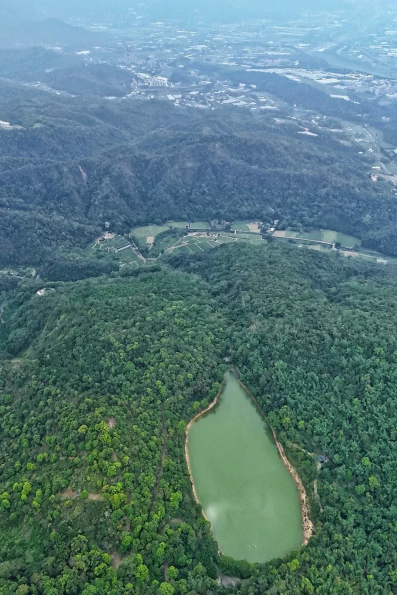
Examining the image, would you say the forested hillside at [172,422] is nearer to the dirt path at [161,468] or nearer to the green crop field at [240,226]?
the dirt path at [161,468]

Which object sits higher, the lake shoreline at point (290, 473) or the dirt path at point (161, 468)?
the dirt path at point (161, 468)

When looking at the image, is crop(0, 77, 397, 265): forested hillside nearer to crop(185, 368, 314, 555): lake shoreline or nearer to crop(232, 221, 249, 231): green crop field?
crop(232, 221, 249, 231): green crop field

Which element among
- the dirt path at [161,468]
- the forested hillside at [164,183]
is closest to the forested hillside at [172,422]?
the dirt path at [161,468]

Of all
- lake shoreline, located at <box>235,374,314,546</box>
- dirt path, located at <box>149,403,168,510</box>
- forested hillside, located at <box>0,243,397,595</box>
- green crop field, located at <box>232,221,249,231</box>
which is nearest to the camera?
forested hillside, located at <box>0,243,397,595</box>

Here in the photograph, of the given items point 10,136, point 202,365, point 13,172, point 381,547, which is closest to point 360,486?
point 381,547

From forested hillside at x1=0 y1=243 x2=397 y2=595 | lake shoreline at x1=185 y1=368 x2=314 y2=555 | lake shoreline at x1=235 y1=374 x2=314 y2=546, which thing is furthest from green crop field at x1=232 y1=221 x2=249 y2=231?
lake shoreline at x1=235 y1=374 x2=314 y2=546
